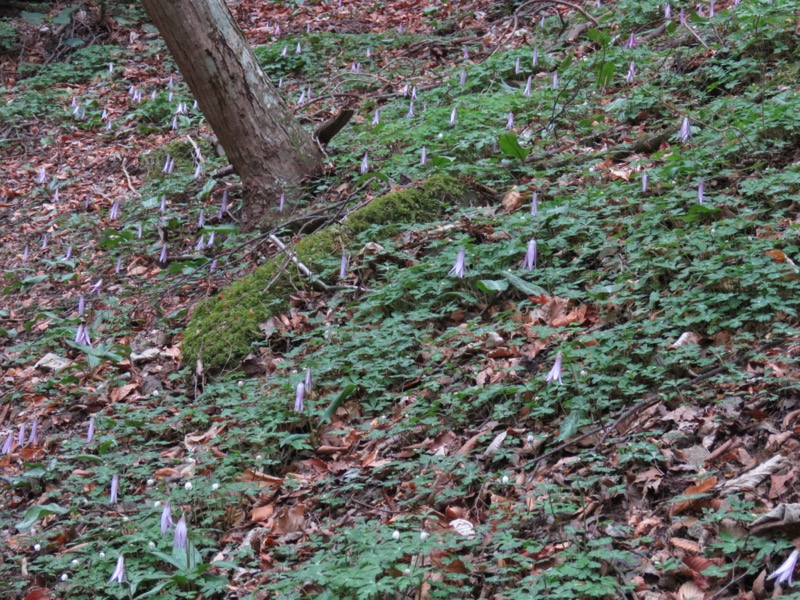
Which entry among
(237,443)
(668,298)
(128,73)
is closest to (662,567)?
(668,298)

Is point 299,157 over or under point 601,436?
over

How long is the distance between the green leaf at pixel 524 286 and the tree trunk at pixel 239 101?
2.60 metres

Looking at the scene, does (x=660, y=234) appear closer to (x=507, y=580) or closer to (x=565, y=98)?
(x=507, y=580)

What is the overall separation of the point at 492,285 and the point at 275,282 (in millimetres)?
1583

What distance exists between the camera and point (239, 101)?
5.78m

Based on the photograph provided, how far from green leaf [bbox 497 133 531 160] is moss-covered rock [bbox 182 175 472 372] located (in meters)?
0.41

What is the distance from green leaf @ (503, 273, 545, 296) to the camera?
3.75 m

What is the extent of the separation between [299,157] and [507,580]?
4462 mm

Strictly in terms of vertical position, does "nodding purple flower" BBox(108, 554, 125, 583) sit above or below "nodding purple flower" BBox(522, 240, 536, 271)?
below

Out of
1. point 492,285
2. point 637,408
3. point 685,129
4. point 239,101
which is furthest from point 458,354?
point 239,101

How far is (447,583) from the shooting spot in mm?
2359

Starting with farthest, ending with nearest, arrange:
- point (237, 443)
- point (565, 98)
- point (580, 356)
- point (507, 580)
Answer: point (565, 98), point (237, 443), point (580, 356), point (507, 580)

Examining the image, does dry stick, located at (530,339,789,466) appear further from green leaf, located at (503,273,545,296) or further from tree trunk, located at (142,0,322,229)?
tree trunk, located at (142,0,322,229)

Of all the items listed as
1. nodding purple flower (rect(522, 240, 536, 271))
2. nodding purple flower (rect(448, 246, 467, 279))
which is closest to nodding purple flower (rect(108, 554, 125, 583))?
nodding purple flower (rect(448, 246, 467, 279))
